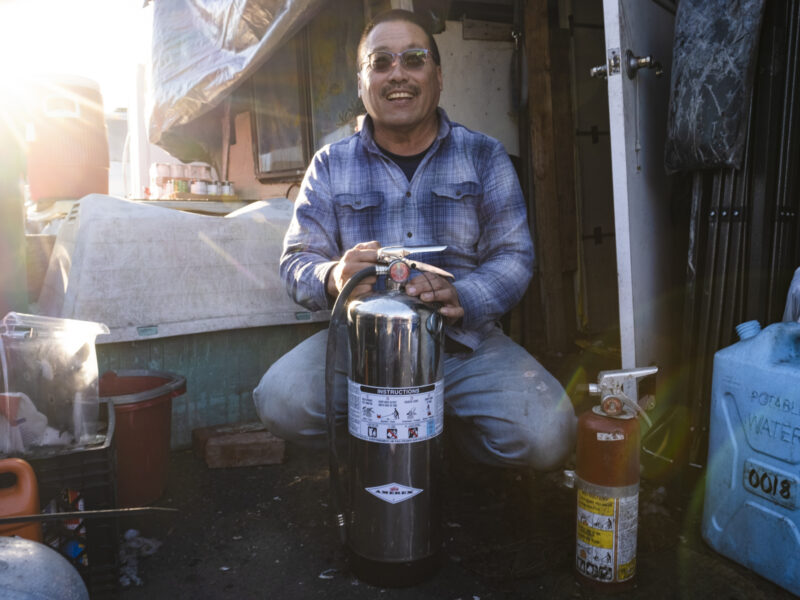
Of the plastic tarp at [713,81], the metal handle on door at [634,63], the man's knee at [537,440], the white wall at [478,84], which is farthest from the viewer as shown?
the white wall at [478,84]

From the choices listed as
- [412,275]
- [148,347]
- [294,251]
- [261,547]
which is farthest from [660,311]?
[148,347]

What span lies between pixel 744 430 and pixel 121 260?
2.56 metres

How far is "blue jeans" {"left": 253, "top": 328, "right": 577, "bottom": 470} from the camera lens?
6.50ft

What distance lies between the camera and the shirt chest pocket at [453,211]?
2227mm

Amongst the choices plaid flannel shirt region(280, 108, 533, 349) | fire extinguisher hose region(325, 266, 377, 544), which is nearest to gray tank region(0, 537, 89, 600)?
fire extinguisher hose region(325, 266, 377, 544)

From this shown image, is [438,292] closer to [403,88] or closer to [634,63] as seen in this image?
[403,88]

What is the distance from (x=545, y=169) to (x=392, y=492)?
2.93 metres

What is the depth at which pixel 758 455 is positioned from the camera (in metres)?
1.63

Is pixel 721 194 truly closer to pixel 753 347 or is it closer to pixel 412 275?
pixel 753 347

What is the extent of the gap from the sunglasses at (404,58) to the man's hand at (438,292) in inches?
35.7

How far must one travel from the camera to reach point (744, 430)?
1672mm

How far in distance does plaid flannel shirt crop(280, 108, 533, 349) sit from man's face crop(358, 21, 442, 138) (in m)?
0.13

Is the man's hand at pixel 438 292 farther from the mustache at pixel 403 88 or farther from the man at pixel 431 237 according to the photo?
the mustache at pixel 403 88

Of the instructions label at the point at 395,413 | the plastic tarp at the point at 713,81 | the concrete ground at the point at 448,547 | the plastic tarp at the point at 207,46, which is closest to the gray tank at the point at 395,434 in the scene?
the instructions label at the point at 395,413
